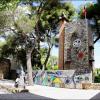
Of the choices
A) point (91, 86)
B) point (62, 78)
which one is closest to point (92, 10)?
point (62, 78)

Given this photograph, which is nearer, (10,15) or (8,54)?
(10,15)

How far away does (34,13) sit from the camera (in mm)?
37031

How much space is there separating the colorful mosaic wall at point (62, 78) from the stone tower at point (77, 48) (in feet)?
2.49

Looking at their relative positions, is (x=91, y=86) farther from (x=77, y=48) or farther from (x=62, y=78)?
(x=77, y=48)

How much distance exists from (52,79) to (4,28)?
728 cm

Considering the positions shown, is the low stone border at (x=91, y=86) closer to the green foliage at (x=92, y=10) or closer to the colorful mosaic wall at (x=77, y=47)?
the colorful mosaic wall at (x=77, y=47)

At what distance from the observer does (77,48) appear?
33.2m

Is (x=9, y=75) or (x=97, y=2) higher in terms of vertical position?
(x=97, y=2)

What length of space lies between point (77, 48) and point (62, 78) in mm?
3484

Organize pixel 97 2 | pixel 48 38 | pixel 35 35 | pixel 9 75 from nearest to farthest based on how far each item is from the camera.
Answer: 1. pixel 97 2
2. pixel 35 35
3. pixel 48 38
4. pixel 9 75

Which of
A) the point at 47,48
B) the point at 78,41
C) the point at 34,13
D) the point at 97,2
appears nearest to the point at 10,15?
the point at 34,13

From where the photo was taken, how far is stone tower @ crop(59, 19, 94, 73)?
106 feet

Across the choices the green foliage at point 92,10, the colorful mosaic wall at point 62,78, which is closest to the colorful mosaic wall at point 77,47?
the colorful mosaic wall at point 62,78

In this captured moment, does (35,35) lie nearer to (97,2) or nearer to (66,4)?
(66,4)
